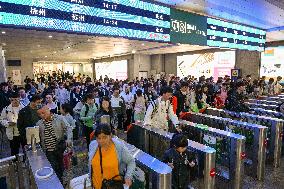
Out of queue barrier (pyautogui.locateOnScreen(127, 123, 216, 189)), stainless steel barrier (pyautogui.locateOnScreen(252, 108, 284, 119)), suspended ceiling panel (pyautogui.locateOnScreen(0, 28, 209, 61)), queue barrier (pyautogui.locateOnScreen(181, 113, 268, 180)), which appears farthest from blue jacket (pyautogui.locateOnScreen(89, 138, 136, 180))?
suspended ceiling panel (pyautogui.locateOnScreen(0, 28, 209, 61))

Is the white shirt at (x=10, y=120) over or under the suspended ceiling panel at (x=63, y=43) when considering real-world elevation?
under

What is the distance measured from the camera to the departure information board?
14.6 feet

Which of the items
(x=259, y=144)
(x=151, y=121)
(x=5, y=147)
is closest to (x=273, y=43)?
(x=259, y=144)

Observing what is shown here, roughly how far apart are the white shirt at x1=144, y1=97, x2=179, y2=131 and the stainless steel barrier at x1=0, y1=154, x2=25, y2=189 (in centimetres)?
220

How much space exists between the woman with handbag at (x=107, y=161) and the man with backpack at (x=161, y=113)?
6.38 ft

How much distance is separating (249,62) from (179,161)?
14.8 meters

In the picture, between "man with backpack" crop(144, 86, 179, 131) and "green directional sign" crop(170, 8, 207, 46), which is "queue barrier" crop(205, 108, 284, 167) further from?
"green directional sign" crop(170, 8, 207, 46)

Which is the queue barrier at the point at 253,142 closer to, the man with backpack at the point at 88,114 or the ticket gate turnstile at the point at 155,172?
the ticket gate turnstile at the point at 155,172

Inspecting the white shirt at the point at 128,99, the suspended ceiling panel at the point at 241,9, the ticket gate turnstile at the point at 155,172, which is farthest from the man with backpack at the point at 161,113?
the suspended ceiling panel at the point at 241,9

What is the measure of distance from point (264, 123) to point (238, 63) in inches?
480

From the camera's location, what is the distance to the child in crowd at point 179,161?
3043mm

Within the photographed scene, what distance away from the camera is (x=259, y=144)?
454 cm

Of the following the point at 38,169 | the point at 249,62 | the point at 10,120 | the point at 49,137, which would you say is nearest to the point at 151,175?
the point at 38,169

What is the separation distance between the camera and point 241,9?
766cm
